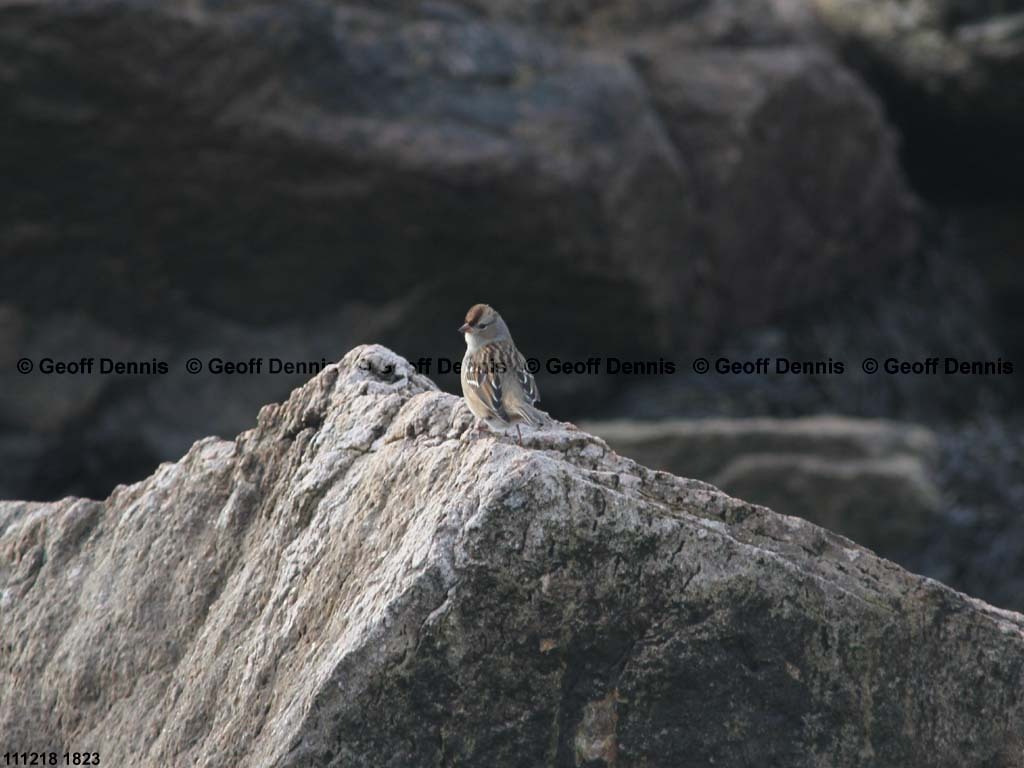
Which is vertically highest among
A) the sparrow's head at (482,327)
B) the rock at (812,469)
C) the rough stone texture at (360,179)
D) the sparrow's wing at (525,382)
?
the sparrow's wing at (525,382)

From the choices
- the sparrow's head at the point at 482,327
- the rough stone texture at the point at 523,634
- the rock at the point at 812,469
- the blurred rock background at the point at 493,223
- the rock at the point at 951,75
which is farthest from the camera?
the rock at the point at 951,75

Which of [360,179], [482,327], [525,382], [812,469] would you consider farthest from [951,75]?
[525,382]

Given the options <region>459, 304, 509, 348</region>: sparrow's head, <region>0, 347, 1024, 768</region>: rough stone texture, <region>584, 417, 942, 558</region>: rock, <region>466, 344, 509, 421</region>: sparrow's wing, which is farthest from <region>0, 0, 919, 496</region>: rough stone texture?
<region>0, 347, 1024, 768</region>: rough stone texture

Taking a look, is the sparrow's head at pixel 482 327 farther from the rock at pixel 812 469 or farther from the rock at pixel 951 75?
the rock at pixel 951 75

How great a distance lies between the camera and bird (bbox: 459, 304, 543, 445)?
4441 mm

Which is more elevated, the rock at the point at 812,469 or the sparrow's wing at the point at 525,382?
the sparrow's wing at the point at 525,382

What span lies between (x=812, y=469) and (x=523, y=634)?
6320mm

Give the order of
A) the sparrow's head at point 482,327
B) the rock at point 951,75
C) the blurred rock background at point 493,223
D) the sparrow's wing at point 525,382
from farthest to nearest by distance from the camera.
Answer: the rock at point 951,75 < the blurred rock background at point 493,223 < the sparrow's head at point 482,327 < the sparrow's wing at point 525,382

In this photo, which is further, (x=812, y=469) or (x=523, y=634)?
(x=812, y=469)

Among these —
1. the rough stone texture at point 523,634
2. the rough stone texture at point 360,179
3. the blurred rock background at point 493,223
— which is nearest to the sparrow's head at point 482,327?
the rough stone texture at point 523,634

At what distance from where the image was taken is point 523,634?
354 cm

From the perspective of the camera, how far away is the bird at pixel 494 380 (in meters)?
4.44

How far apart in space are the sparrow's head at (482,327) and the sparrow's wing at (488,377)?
329 mm

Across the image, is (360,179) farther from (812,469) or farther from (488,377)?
(488,377)
